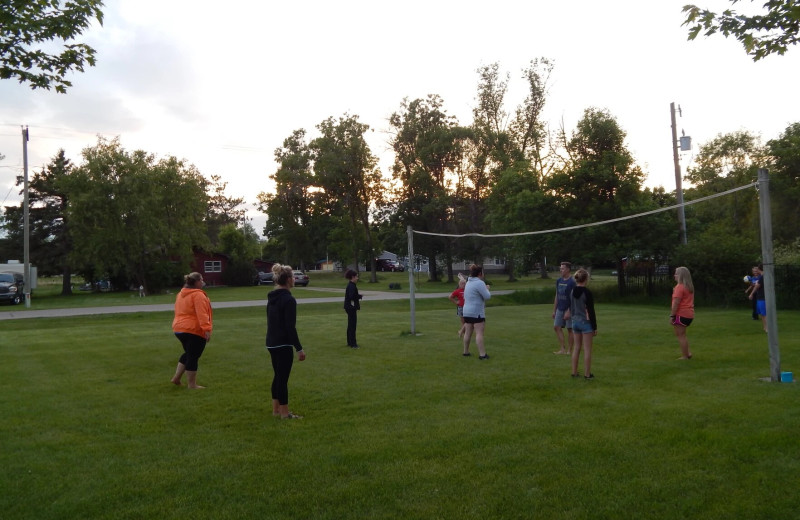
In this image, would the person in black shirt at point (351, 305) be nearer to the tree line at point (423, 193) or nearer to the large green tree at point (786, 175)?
the tree line at point (423, 193)

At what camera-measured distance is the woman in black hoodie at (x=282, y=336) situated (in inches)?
288

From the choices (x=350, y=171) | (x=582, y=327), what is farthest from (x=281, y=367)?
(x=350, y=171)

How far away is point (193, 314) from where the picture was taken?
932 cm

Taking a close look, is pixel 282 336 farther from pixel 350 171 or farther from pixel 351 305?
pixel 350 171

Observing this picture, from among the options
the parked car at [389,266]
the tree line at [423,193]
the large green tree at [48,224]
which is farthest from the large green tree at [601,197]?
the parked car at [389,266]

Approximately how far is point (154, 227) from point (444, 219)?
2383 cm

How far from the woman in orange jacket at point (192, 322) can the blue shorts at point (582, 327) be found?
5354 mm

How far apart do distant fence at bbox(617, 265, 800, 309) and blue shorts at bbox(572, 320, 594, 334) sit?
16.3 metres

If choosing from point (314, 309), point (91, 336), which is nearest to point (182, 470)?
point (91, 336)

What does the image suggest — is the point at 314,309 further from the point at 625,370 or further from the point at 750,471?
the point at 750,471

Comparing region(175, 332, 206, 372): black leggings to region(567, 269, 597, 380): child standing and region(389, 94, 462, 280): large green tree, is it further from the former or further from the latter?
region(389, 94, 462, 280): large green tree

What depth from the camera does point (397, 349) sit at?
44.1 feet

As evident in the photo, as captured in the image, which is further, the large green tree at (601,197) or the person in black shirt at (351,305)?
the large green tree at (601,197)

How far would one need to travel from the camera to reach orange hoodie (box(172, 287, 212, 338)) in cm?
924
